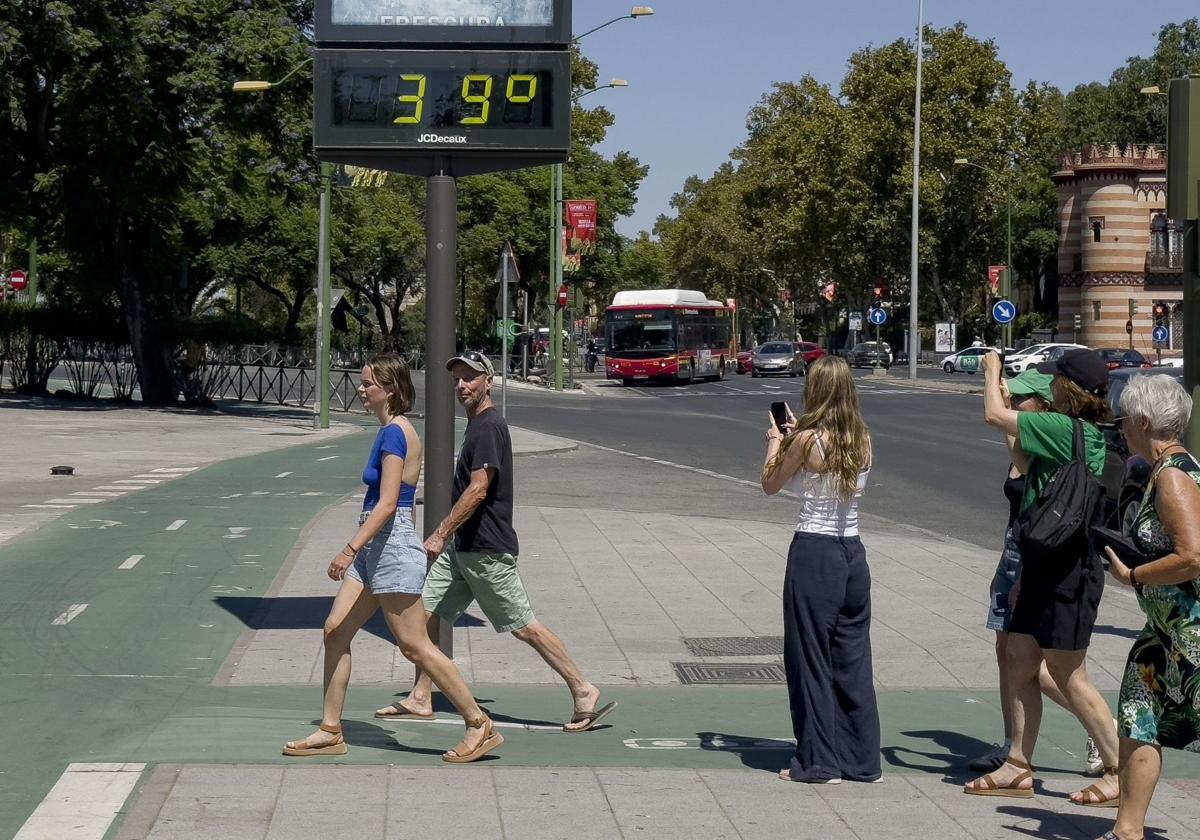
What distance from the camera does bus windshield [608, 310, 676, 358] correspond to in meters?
60.1

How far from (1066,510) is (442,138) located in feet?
13.5

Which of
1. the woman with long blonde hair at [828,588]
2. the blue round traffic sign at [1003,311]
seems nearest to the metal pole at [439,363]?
the woman with long blonde hair at [828,588]

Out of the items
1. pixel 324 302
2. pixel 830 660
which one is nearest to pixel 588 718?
pixel 830 660

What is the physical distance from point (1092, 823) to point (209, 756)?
3.41m

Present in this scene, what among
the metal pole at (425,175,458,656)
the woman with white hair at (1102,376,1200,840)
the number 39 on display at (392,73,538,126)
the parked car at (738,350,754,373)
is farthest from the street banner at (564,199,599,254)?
the woman with white hair at (1102,376,1200,840)

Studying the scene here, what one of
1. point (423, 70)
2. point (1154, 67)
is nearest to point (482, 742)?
point (423, 70)

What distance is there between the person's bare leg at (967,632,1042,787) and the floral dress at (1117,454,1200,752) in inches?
39.8

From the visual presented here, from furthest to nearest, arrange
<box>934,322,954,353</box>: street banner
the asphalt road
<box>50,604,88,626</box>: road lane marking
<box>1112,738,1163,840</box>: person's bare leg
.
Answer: <box>934,322,954,353</box>: street banner < the asphalt road < <box>50,604,88,626</box>: road lane marking < <box>1112,738,1163,840</box>: person's bare leg

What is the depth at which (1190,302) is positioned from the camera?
312 inches

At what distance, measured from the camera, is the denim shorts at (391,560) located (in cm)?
708

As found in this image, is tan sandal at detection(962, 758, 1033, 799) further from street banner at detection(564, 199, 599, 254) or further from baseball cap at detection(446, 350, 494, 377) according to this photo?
street banner at detection(564, 199, 599, 254)

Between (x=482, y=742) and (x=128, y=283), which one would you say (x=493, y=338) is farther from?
(x=482, y=742)

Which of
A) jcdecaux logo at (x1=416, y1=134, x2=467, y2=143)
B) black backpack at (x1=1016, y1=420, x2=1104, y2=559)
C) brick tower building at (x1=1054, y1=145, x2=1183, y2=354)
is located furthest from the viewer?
brick tower building at (x1=1054, y1=145, x2=1183, y2=354)

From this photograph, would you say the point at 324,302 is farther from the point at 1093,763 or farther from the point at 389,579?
the point at 1093,763
